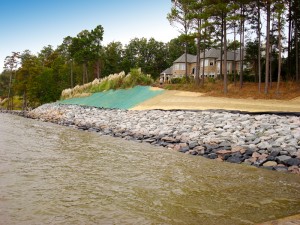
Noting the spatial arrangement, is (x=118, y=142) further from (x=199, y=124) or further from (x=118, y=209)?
(x=118, y=209)

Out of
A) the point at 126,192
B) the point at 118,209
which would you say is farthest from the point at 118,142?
the point at 118,209

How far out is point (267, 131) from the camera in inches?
523

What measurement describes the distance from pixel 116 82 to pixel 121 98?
5.29 meters

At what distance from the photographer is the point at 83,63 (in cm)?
5200

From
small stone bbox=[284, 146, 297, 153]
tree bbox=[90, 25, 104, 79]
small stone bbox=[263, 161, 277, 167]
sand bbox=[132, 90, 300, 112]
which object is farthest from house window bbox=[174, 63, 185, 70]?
small stone bbox=[263, 161, 277, 167]

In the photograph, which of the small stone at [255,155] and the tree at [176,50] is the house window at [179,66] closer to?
the tree at [176,50]

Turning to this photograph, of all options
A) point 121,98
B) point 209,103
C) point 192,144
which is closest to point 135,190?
point 192,144

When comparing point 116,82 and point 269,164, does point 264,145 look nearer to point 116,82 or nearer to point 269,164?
point 269,164

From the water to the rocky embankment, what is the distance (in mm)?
1103

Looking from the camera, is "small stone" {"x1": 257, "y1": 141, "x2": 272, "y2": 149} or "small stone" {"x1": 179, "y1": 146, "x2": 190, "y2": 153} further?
"small stone" {"x1": 179, "y1": 146, "x2": 190, "y2": 153}

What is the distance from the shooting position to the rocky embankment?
35.5 feet

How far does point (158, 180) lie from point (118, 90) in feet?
88.6

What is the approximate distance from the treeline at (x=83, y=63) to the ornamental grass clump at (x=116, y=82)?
985 centimetres

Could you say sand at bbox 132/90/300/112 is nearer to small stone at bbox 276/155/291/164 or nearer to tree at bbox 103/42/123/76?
small stone at bbox 276/155/291/164
